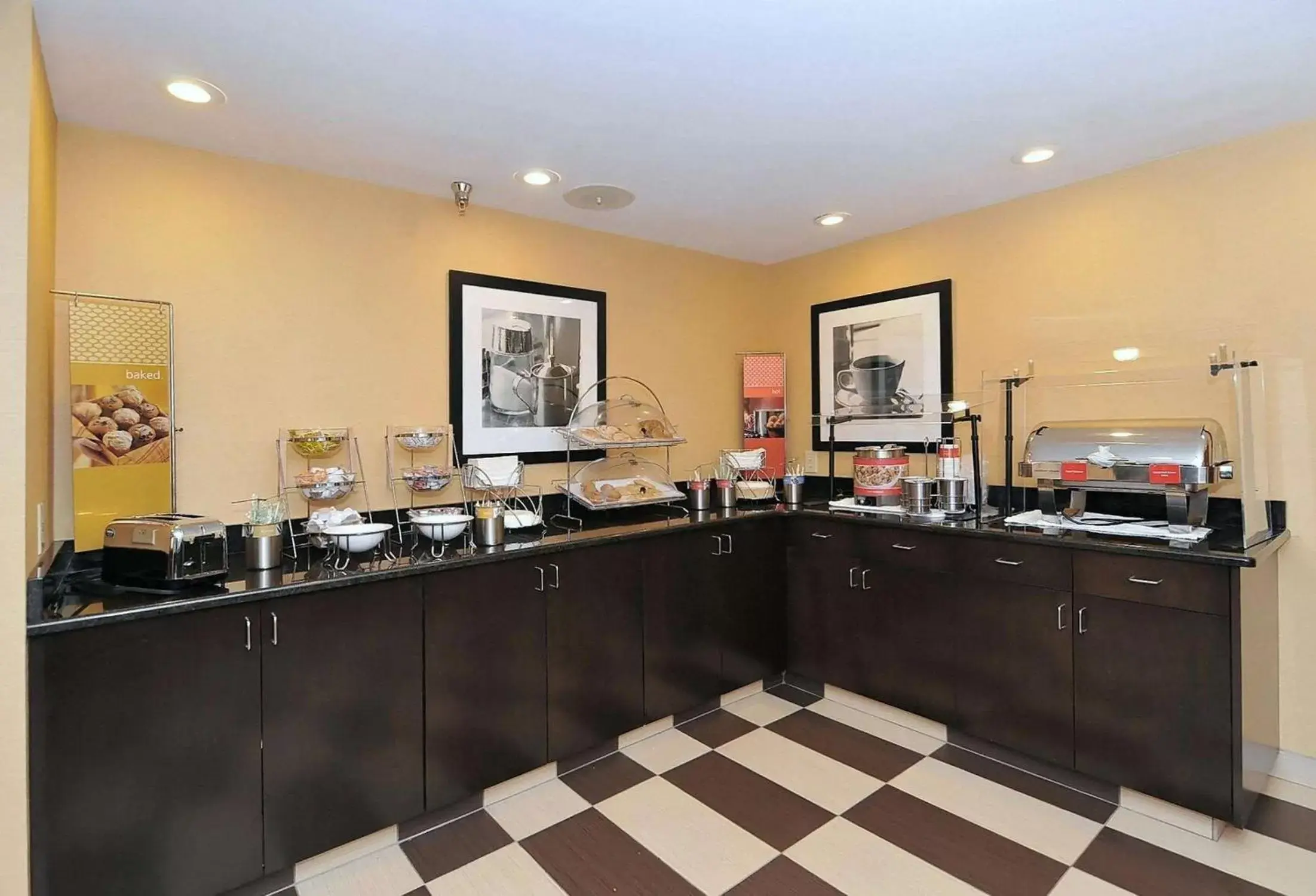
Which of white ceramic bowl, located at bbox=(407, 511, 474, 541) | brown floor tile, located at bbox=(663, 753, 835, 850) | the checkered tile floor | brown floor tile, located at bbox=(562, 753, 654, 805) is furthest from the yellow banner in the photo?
brown floor tile, located at bbox=(663, 753, 835, 850)

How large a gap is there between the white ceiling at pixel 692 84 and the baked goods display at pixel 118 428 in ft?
3.00

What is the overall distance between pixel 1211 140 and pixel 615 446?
2669 millimetres

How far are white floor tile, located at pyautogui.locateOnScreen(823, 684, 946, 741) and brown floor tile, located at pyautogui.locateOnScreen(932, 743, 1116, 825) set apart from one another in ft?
0.31

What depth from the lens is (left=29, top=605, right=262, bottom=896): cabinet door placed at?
166cm

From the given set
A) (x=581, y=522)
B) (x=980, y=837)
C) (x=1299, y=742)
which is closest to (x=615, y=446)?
Result: (x=581, y=522)

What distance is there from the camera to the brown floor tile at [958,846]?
201cm

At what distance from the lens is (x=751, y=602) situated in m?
3.34

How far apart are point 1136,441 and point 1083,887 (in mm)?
1520

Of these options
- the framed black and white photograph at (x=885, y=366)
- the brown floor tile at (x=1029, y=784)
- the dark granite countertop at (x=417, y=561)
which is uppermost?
the framed black and white photograph at (x=885, y=366)

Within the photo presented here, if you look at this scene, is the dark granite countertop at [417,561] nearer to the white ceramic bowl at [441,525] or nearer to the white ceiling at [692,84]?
the white ceramic bowl at [441,525]

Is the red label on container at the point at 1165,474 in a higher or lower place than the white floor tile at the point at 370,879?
higher

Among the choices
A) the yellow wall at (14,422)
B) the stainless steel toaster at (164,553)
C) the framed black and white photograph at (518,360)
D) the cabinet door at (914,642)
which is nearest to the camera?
the yellow wall at (14,422)

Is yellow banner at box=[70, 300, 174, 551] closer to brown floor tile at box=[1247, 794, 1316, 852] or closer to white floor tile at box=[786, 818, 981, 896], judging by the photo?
white floor tile at box=[786, 818, 981, 896]

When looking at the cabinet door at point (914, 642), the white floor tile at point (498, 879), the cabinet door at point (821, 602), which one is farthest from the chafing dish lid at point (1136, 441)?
the white floor tile at point (498, 879)
